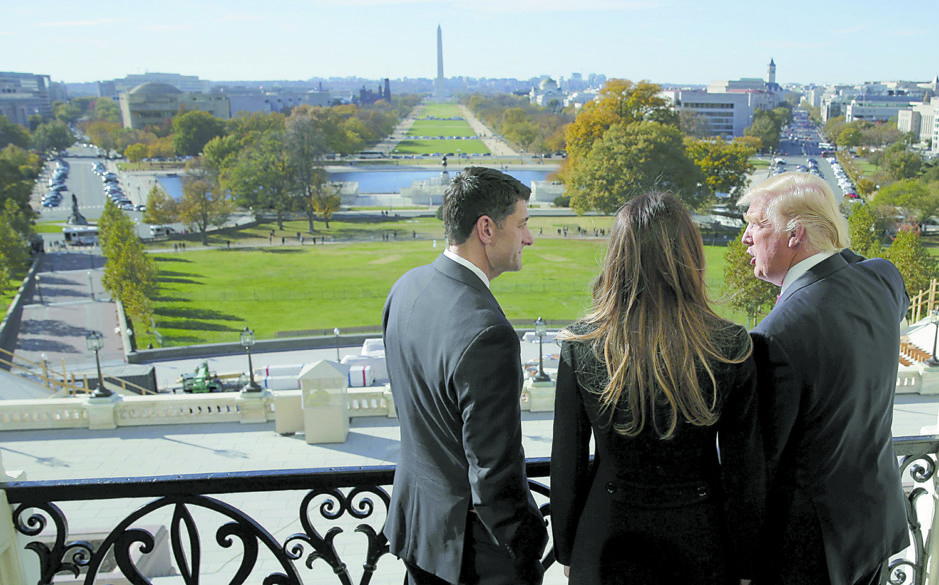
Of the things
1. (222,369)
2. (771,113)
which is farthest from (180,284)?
(771,113)

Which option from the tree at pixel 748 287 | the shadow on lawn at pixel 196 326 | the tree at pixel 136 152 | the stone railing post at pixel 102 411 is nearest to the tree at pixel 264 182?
the shadow on lawn at pixel 196 326

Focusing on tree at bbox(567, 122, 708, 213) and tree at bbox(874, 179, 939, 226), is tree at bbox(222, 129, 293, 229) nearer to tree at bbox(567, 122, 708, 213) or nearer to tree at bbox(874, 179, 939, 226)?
tree at bbox(567, 122, 708, 213)

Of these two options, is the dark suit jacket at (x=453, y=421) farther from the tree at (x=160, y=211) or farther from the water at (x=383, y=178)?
the water at (x=383, y=178)

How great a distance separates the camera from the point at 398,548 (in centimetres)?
187

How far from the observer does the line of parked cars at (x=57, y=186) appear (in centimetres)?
5088

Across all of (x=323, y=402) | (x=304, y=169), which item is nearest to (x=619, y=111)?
(x=304, y=169)

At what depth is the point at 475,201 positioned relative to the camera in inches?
69.5

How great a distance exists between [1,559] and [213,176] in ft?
166

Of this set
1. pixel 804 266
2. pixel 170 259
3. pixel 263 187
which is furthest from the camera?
pixel 263 187

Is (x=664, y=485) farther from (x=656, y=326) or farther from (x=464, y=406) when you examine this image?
(x=464, y=406)

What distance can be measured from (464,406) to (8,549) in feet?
4.54

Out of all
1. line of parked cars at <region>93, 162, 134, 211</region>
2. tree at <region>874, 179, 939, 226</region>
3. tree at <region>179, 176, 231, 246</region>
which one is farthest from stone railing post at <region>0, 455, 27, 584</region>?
line of parked cars at <region>93, 162, 134, 211</region>

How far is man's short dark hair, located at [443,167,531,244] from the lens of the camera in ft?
5.79

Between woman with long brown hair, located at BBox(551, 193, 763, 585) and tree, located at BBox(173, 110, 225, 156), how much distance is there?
72.8 metres
